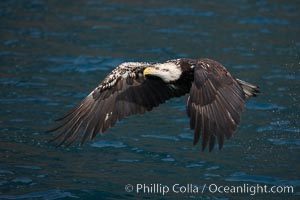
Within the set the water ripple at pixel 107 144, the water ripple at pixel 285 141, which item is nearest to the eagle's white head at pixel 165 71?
the water ripple at pixel 107 144

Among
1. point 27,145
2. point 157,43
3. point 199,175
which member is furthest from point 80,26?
point 199,175

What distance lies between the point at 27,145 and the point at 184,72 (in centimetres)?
278

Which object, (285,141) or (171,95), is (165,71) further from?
(285,141)

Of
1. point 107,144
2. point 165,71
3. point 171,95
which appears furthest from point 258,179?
point 107,144

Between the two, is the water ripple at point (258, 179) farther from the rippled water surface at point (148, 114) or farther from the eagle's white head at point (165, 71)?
the eagle's white head at point (165, 71)

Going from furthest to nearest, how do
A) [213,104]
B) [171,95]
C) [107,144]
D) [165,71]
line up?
[107,144] < [171,95] < [165,71] < [213,104]

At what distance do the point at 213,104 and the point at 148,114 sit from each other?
12.4ft

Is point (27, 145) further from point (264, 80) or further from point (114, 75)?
point (264, 80)

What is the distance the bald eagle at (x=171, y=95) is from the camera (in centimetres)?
731

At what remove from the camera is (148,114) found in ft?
36.7

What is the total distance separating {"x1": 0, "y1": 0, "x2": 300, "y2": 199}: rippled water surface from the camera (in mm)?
9008

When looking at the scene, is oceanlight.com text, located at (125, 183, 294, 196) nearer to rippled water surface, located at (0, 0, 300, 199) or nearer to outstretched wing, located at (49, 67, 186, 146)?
rippled water surface, located at (0, 0, 300, 199)

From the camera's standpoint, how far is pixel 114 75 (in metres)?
9.01

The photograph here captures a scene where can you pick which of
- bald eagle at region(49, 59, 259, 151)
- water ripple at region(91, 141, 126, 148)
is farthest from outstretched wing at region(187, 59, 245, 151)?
water ripple at region(91, 141, 126, 148)
